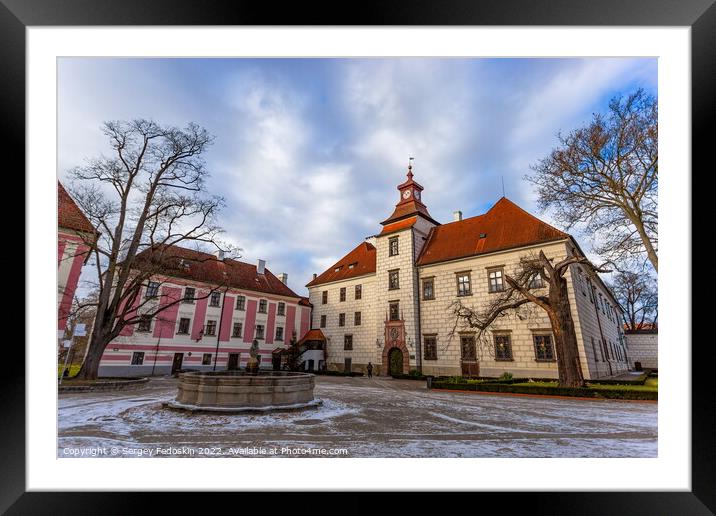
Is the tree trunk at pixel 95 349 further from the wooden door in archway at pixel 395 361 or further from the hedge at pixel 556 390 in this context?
the wooden door in archway at pixel 395 361

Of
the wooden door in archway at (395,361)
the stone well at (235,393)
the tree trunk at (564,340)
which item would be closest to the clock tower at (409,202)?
the wooden door in archway at (395,361)

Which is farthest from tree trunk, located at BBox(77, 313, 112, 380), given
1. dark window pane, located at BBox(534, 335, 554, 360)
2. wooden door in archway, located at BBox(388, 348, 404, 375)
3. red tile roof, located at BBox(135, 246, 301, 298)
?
dark window pane, located at BBox(534, 335, 554, 360)

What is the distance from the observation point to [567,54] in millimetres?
4227

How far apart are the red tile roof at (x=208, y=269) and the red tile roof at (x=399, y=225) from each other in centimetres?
579

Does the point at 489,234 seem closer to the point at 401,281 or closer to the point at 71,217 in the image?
the point at 401,281

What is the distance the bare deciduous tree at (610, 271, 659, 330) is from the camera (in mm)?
5957

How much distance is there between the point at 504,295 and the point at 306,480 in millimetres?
10299

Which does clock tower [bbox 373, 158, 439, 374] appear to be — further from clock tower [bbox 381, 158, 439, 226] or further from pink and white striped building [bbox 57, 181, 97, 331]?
pink and white striped building [bbox 57, 181, 97, 331]

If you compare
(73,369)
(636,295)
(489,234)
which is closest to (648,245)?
(636,295)

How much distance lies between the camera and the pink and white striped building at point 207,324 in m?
12.9

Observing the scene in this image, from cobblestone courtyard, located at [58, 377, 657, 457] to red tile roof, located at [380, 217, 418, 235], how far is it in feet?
35.4

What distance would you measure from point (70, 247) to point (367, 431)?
31.2ft
